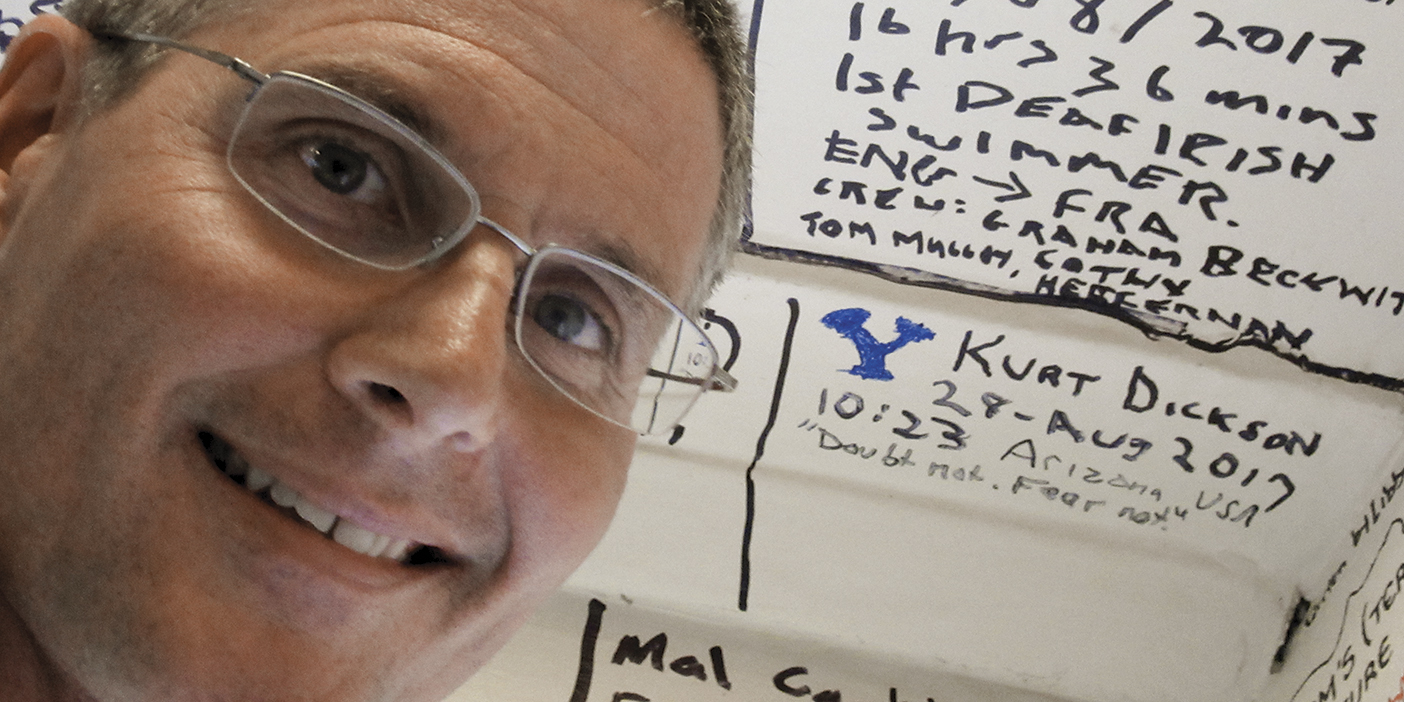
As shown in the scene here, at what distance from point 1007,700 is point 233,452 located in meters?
0.97

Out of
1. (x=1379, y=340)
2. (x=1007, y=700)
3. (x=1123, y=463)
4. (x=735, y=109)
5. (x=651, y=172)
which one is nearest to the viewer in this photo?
(x=651, y=172)

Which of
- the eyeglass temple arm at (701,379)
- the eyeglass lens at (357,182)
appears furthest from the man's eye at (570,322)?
the eyeglass temple arm at (701,379)

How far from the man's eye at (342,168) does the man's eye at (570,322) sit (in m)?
0.14

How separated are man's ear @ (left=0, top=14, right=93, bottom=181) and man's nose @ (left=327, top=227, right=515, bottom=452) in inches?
11.5

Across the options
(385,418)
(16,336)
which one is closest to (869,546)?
(385,418)

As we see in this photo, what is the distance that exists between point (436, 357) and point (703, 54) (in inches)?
14.3

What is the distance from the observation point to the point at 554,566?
0.68 m

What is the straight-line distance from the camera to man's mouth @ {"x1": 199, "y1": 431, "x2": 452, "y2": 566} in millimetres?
519

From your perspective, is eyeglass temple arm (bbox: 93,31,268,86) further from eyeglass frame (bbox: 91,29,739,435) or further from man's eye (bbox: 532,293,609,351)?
man's eye (bbox: 532,293,609,351)

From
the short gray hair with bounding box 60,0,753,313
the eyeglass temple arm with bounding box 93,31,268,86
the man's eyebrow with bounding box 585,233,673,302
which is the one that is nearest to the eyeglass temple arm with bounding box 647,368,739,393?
the short gray hair with bounding box 60,0,753,313

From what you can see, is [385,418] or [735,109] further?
[735,109]

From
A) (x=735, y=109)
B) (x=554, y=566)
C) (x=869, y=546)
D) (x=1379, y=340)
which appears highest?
(x=1379, y=340)

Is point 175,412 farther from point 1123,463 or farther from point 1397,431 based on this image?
point 1397,431

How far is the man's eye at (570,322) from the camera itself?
65 cm
